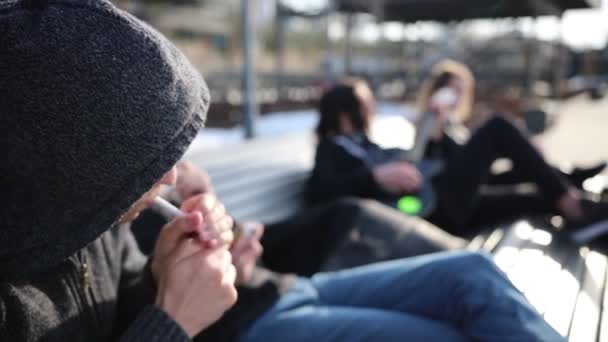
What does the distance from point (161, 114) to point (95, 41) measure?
0.16 m

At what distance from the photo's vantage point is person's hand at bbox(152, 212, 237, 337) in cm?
119

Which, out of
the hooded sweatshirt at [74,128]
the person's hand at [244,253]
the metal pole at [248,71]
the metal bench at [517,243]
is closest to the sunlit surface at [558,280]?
the metal bench at [517,243]

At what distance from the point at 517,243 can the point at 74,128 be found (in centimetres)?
208

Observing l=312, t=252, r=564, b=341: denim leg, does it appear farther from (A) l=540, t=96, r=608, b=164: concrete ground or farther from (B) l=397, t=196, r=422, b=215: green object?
(A) l=540, t=96, r=608, b=164: concrete ground

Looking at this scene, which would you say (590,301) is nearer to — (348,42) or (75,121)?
(75,121)

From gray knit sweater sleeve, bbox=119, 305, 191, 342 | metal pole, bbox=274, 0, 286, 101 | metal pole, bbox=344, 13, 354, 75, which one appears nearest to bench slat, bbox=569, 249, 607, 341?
gray knit sweater sleeve, bbox=119, 305, 191, 342

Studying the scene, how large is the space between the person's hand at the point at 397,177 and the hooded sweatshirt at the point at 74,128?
6.79 feet

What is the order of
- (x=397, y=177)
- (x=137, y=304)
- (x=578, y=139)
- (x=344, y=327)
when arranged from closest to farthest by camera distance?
(x=137, y=304) < (x=344, y=327) < (x=397, y=177) < (x=578, y=139)

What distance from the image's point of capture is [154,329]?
1148 millimetres

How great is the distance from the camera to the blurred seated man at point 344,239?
8.14 ft

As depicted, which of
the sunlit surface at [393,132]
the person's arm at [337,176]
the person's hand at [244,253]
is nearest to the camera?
the person's hand at [244,253]

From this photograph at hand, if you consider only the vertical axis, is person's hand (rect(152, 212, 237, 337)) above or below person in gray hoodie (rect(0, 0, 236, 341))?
below

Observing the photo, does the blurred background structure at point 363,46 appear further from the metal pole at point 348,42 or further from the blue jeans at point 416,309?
the blue jeans at point 416,309

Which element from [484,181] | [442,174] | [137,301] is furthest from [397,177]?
[137,301]
